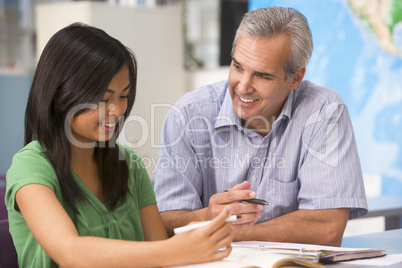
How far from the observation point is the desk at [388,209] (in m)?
2.29

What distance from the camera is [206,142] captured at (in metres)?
2.04

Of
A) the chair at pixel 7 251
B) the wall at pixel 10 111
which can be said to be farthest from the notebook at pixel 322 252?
the wall at pixel 10 111

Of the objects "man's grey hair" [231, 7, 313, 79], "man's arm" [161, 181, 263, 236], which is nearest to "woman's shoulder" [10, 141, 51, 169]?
"man's arm" [161, 181, 263, 236]

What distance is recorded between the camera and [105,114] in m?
1.41

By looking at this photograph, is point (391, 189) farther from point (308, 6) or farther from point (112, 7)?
point (112, 7)

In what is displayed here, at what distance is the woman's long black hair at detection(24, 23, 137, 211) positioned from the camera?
1387 mm

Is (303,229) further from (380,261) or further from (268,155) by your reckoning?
(380,261)

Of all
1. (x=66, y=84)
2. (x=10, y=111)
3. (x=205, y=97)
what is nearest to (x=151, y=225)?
(x=66, y=84)

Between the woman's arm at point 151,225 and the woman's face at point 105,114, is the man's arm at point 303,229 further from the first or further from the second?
the woman's face at point 105,114

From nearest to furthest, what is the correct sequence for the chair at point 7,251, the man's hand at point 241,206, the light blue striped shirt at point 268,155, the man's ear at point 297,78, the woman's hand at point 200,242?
the woman's hand at point 200,242, the chair at point 7,251, the man's hand at point 241,206, the light blue striped shirt at point 268,155, the man's ear at point 297,78

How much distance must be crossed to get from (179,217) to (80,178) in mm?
495

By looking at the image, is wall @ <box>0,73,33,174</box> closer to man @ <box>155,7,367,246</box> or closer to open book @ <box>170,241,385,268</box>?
man @ <box>155,7,367,246</box>

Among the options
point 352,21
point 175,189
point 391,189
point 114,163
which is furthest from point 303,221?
point 352,21

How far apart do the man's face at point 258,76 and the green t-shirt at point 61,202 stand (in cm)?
60
